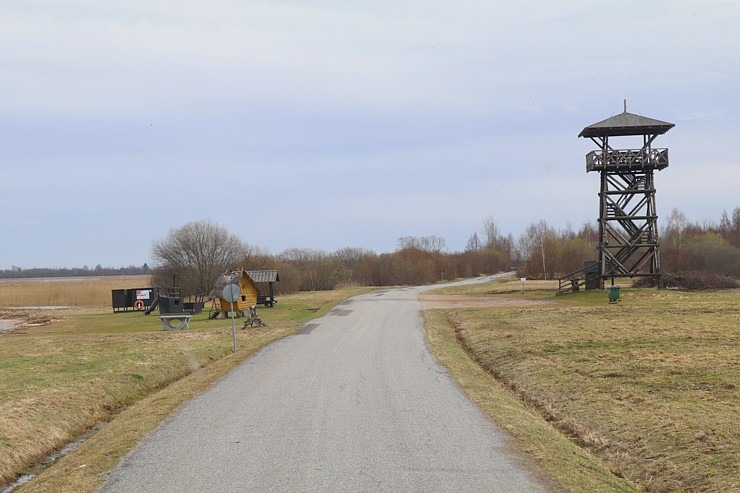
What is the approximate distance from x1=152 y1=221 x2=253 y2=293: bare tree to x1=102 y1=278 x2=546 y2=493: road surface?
57123 millimetres

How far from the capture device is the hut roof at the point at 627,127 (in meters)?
43.4

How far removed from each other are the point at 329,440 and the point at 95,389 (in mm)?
8608

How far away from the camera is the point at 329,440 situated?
907cm

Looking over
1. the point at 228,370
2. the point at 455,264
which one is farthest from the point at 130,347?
the point at 455,264

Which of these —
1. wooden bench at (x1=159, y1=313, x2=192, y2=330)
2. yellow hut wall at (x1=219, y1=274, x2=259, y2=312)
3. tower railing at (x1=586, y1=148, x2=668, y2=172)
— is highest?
tower railing at (x1=586, y1=148, x2=668, y2=172)

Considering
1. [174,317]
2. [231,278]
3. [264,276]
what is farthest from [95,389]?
[264,276]

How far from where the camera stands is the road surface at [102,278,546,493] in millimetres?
7195

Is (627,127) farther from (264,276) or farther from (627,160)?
(264,276)

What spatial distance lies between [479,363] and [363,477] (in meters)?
13.1

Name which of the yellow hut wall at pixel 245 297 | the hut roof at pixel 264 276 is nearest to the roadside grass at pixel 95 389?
the yellow hut wall at pixel 245 297

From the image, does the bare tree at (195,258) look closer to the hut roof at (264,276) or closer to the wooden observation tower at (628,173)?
the hut roof at (264,276)

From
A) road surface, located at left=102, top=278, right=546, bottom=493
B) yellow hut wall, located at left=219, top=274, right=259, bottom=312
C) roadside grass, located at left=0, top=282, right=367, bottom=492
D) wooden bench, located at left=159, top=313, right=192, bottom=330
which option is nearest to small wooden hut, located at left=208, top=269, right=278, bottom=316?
yellow hut wall, located at left=219, top=274, right=259, bottom=312

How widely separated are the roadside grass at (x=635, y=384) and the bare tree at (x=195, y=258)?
4760 cm

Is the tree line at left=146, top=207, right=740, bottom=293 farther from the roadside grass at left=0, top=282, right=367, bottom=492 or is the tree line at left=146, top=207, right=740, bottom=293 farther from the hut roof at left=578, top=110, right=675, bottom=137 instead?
the roadside grass at left=0, top=282, right=367, bottom=492
